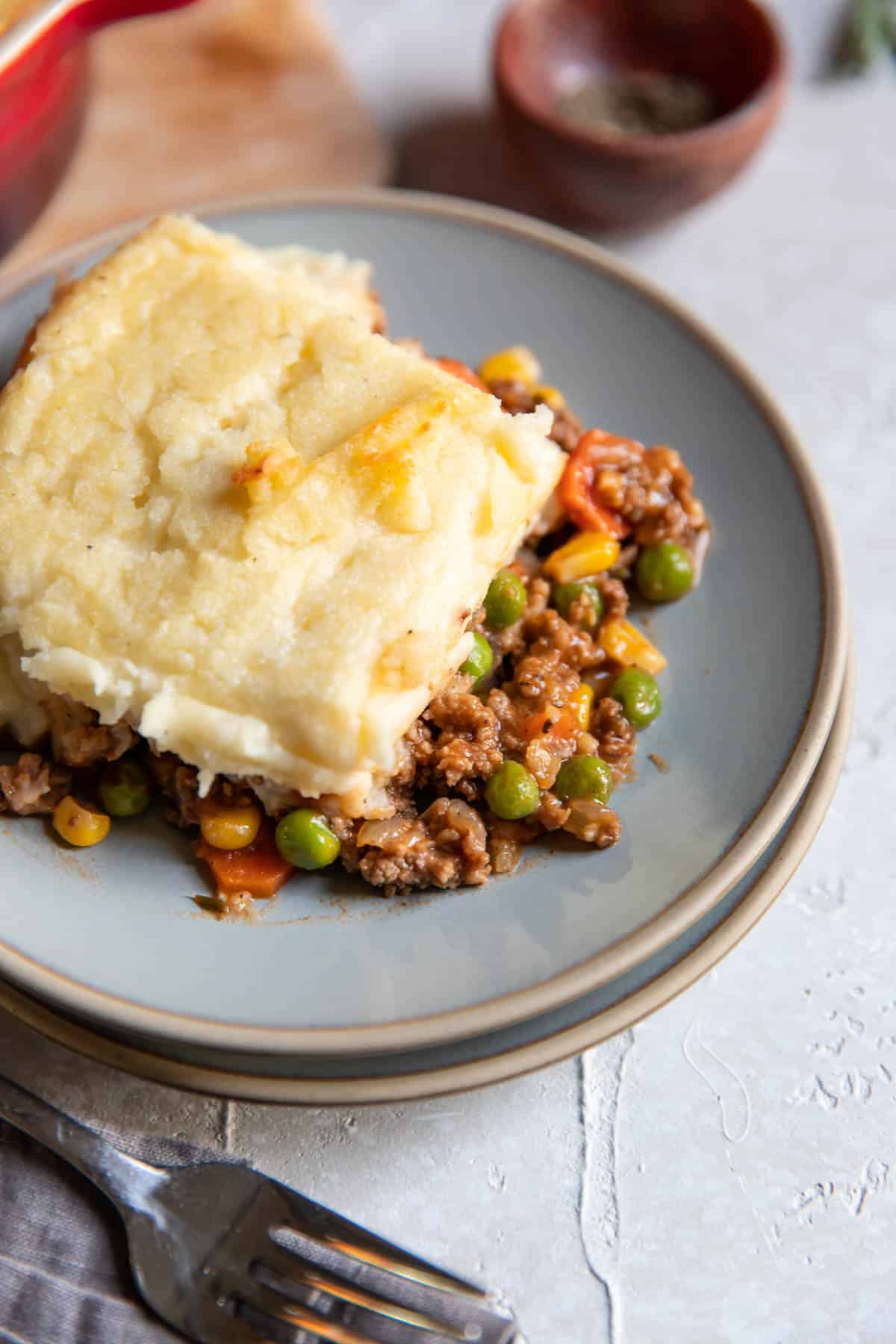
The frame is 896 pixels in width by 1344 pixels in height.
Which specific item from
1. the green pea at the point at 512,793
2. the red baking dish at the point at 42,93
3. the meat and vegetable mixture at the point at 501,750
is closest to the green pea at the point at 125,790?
the meat and vegetable mixture at the point at 501,750

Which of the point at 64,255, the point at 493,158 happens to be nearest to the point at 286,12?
the point at 493,158

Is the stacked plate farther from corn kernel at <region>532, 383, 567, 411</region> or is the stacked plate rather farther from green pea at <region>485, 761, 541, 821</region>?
corn kernel at <region>532, 383, 567, 411</region>

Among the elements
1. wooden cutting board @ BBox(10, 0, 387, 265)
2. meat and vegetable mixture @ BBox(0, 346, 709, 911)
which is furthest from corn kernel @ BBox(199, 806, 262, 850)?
wooden cutting board @ BBox(10, 0, 387, 265)

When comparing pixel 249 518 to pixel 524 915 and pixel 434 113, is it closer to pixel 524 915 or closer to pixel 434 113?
pixel 524 915

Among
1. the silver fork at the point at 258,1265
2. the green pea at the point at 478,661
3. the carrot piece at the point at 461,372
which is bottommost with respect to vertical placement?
the silver fork at the point at 258,1265

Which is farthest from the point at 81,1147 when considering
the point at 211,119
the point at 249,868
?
the point at 211,119

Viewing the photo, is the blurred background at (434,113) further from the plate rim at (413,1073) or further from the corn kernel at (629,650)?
the plate rim at (413,1073)
